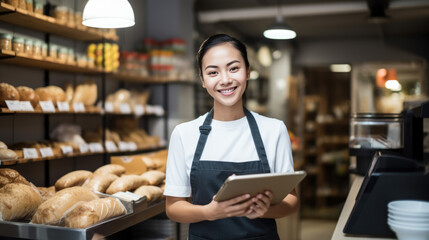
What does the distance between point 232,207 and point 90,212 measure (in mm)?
967

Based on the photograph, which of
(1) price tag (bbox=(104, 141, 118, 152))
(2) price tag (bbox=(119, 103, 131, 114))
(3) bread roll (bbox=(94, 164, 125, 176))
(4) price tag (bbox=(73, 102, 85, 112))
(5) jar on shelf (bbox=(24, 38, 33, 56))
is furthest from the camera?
(2) price tag (bbox=(119, 103, 131, 114))

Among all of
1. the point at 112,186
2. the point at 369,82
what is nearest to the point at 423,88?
the point at 369,82

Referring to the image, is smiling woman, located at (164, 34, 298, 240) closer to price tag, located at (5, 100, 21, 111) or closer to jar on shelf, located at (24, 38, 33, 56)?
price tag, located at (5, 100, 21, 111)

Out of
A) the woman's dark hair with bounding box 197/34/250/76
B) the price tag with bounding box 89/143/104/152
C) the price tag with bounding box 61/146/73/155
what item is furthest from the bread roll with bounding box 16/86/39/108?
the woman's dark hair with bounding box 197/34/250/76

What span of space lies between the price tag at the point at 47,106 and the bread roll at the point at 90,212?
1.17 meters

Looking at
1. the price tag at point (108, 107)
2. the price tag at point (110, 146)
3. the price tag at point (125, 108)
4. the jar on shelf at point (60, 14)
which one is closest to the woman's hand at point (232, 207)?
the jar on shelf at point (60, 14)

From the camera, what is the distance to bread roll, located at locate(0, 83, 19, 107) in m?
2.86

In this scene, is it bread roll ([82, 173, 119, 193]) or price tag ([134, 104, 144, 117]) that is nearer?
bread roll ([82, 173, 119, 193])

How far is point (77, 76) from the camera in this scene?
13.7 feet

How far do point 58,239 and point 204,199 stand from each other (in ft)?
2.68

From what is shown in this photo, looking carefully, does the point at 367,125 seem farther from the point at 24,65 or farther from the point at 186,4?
the point at 186,4

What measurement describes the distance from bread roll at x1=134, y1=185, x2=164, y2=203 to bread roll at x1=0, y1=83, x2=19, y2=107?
99 cm

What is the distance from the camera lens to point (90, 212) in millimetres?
2229

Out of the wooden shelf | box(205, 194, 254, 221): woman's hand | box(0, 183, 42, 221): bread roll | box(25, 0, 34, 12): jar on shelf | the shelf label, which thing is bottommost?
box(0, 183, 42, 221): bread roll
